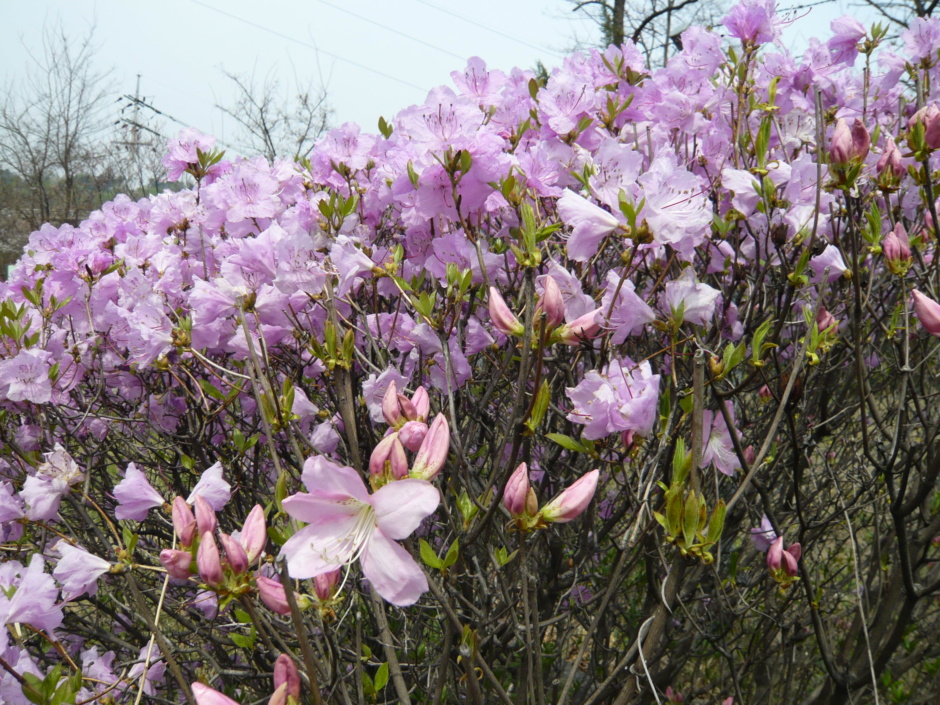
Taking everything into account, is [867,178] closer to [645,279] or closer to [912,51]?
[645,279]

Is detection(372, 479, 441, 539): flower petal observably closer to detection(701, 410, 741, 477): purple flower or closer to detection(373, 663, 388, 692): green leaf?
detection(373, 663, 388, 692): green leaf

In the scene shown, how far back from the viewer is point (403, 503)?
2.57 ft

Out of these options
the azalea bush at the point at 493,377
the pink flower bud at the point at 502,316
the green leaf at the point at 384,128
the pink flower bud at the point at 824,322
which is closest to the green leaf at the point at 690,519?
the azalea bush at the point at 493,377

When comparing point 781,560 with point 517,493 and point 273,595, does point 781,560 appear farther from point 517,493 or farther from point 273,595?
point 273,595

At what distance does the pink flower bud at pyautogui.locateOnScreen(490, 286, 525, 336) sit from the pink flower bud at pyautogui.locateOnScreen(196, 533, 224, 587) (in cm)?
50

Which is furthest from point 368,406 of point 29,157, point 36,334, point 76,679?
point 29,157

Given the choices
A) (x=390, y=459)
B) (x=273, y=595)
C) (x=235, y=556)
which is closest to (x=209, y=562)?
(x=235, y=556)

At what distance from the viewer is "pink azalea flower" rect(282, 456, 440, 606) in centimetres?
78

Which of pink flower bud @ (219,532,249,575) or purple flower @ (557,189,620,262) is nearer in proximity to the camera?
pink flower bud @ (219,532,249,575)

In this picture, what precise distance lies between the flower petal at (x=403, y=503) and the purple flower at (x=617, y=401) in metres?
0.55

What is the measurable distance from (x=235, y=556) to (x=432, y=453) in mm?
275

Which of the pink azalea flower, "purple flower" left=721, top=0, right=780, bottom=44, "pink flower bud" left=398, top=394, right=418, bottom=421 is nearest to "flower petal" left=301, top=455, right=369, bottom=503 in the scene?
the pink azalea flower

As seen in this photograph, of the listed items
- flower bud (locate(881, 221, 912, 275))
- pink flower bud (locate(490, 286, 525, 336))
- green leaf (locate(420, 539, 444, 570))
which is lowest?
green leaf (locate(420, 539, 444, 570))

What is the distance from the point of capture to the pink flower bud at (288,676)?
0.87m
